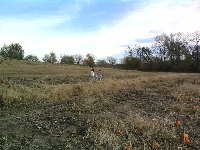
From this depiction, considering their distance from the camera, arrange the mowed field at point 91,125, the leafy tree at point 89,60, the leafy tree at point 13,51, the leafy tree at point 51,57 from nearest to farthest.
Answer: the mowed field at point 91,125
the leafy tree at point 13,51
the leafy tree at point 89,60
the leafy tree at point 51,57

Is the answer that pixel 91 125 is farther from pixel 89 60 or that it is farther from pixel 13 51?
pixel 89 60

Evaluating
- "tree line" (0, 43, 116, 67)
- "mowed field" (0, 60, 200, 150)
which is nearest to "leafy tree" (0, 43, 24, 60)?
"tree line" (0, 43, 116, 67)

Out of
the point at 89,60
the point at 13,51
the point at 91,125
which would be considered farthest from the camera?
the point at 89,60

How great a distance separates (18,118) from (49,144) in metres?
2.39

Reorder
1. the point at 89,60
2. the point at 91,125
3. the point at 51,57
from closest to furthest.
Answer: the point at 91,125, the point at 89,60, the point at 51,57

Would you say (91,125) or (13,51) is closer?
(91,125)

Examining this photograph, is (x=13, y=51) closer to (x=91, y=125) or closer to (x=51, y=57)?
(x=51, y=57)

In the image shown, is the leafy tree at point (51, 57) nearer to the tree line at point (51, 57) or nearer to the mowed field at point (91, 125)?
the tree line at point (51, 57)

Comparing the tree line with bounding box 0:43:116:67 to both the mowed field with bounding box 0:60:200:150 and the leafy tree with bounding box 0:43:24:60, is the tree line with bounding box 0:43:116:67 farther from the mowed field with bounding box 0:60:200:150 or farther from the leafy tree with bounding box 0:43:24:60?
the mowed field with bounding box 0:60:200:150

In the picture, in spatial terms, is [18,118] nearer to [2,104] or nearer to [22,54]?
[2,104]

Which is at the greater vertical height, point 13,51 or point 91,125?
point 13,51

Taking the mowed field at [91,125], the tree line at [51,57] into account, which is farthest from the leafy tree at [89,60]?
the mowed field at [91,125]

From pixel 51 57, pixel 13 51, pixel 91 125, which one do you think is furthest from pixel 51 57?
pixel 91 125

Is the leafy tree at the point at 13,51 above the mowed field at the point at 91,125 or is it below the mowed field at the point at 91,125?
above
